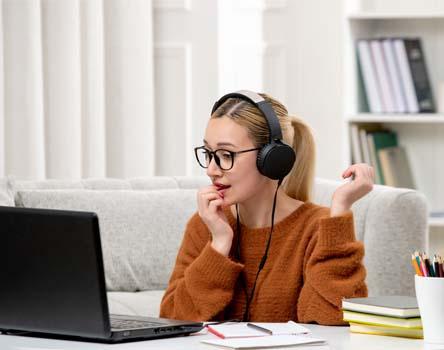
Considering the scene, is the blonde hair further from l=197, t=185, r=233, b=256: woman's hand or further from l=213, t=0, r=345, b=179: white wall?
l=213, t=0, r=345, b=179: white wall

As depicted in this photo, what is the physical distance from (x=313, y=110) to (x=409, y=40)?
0.46 metres

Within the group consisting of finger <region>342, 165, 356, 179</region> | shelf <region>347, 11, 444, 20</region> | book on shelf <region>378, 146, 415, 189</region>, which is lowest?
book on shelf <region>378, 146, 415, 189</region>

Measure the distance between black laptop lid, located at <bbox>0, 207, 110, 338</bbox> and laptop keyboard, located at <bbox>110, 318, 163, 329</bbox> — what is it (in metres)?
0.08

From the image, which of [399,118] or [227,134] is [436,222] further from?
[227,134]

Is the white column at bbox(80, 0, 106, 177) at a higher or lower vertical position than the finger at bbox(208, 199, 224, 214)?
higher

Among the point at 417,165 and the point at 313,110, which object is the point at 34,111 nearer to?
the point at 313,110

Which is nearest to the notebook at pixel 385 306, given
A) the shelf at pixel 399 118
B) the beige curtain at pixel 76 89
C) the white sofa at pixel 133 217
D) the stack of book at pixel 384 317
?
the stack of book at pixel 384 317

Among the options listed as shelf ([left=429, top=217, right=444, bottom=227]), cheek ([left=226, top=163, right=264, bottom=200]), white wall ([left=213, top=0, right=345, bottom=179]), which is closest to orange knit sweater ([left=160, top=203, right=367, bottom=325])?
cheek ([left=226, top=163, right=264, bottom=200])

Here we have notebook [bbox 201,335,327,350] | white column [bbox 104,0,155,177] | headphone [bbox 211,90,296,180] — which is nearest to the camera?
notebook [bbox 201,335,327,350]

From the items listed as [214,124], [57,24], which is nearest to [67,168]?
[57,24]

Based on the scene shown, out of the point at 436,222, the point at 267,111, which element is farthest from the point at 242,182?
the point at 436,222

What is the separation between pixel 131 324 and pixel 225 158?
0.45 metres

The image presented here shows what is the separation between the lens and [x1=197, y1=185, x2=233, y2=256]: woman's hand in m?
1.89

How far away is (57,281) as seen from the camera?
1.47m
